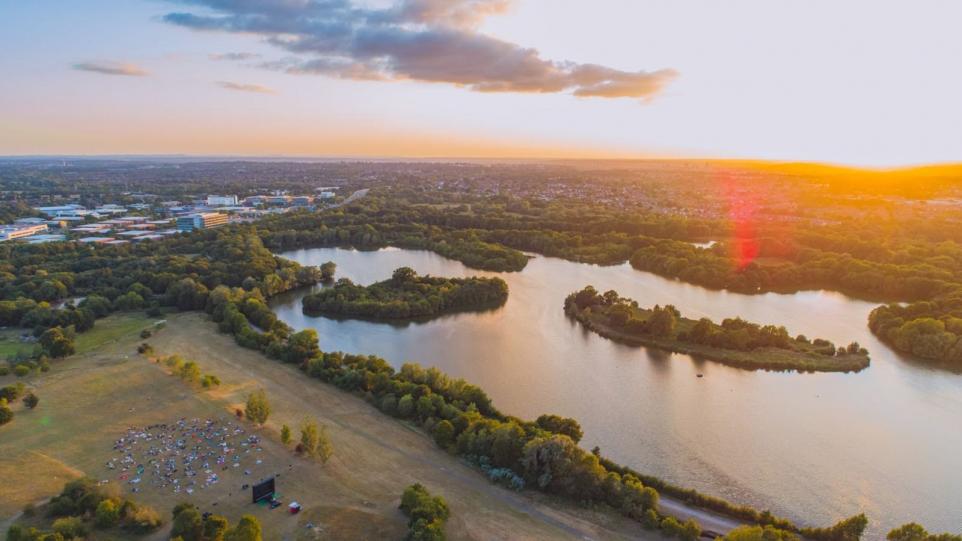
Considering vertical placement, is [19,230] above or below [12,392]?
above

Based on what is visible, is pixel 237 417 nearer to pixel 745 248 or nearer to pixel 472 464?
pixel 472 464

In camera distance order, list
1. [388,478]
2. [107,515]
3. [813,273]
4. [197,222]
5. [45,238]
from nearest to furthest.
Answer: [107,515] → [388,478] → [813,273] → [45,238] → [197,222]

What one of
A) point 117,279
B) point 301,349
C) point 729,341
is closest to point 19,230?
point 117,279

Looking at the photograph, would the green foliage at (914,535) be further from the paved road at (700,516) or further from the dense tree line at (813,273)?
the dense tree line at (813,273)

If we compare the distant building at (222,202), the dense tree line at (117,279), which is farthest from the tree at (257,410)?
the distant building at (222,202)

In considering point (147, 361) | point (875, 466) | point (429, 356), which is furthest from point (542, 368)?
point (147, 361)

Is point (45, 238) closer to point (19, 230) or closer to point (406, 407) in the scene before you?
point (19, 230)
